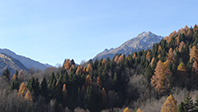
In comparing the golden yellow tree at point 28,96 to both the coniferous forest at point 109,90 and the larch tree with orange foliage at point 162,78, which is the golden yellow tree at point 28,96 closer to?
the coniferous forest at point 109,90

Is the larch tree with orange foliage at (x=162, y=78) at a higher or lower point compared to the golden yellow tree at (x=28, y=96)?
higher

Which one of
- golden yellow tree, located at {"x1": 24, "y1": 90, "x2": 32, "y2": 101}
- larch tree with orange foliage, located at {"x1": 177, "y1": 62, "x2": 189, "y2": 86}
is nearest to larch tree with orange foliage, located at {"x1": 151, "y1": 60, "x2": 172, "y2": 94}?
larch tree with orange foliage, located at {"x1": 177, "y1": 62, "x2": 189, "y2": 86}

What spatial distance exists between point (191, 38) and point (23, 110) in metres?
120

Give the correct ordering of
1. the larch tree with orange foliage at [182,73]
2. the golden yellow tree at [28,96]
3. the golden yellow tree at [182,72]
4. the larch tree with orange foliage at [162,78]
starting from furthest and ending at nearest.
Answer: the golden yellow tree at [182,72]
the larch tree with orange foliage at [182,73]
the larch tree with orange foliage at [162,78]
the golden yellow tree at [28,96]

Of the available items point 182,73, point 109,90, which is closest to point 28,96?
point 109,90

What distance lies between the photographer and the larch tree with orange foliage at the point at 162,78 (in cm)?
8450

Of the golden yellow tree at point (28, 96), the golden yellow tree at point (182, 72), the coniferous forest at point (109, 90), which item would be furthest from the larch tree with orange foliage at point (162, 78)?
the golden yellow tree at point (28, 96)

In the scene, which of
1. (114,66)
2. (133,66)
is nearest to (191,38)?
(133,66)

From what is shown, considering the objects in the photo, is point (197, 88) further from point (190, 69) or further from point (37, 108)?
point (37, 108)

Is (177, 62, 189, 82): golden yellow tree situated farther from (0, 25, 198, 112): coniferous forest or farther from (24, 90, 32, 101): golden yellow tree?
(24, 90, 32, 101): golden yellow tree

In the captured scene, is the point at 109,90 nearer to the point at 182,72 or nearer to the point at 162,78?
the point at 162,78

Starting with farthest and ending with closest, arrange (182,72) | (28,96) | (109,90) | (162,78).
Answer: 1. (109,90)
2. (182,72)
3. (162,78)
4. (28,96)

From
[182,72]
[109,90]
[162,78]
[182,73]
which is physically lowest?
[109,90]

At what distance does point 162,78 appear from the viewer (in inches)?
3354
